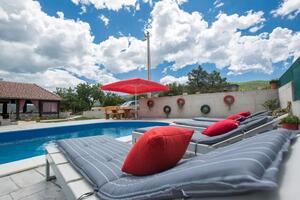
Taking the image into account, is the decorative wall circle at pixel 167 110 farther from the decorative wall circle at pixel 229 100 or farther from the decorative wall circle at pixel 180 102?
the decorative wall circle at pixel 229 100

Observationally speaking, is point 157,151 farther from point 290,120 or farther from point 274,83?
point 274,83

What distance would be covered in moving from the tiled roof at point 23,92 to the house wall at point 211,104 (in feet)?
34.2

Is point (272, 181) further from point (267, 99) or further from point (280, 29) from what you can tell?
point (280, 29)

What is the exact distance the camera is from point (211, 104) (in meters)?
11.5

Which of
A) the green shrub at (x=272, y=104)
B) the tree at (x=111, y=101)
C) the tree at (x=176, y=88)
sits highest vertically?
the tree at (x=176, y=88)

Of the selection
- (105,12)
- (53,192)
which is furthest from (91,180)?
(105,12)

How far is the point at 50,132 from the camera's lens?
8164 mm

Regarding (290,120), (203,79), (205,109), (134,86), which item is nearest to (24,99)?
(134,86)

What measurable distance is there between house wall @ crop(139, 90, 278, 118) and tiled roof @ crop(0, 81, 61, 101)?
10.4 meters

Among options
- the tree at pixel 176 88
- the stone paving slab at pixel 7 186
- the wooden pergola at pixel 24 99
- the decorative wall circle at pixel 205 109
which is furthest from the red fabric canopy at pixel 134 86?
the tree at pixel 176 88

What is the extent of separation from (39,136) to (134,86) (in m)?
6.68

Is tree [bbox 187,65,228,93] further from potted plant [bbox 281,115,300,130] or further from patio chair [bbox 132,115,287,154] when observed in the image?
patio chair [bbox 132,115,287,154]

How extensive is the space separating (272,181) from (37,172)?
10.1 ft

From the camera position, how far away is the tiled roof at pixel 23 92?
15.5m
